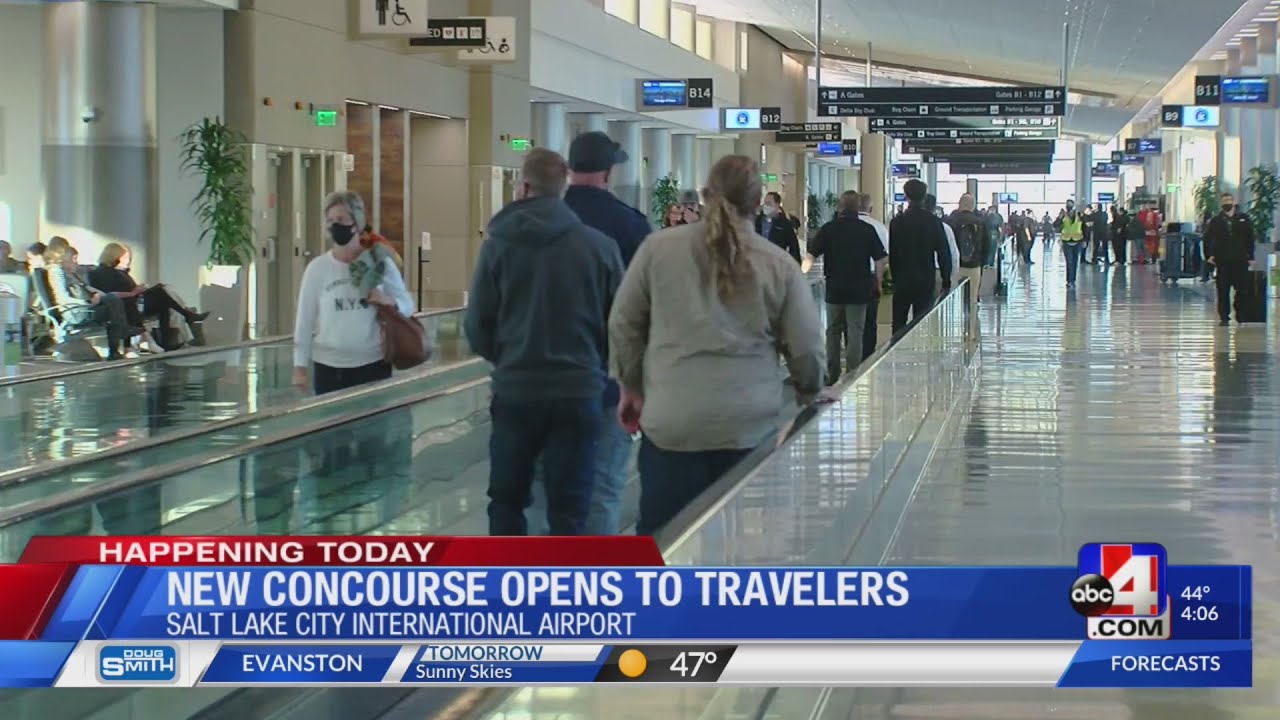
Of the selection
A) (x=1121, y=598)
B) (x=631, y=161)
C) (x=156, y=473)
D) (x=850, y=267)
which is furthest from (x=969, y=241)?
(x=1121, y=598)

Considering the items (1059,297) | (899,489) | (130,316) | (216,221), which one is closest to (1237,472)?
(899,489)

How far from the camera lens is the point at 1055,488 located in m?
10.6

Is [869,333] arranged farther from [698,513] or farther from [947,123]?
[947,123]

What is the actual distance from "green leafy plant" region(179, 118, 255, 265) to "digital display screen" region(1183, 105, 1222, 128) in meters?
23.9

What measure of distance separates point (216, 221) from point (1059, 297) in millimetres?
16052

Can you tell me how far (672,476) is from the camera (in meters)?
6.25

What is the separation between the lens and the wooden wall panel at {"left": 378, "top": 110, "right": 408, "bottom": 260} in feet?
98.3

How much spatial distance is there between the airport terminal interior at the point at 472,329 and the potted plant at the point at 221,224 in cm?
5

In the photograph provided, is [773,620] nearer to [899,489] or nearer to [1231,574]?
[1231,574]

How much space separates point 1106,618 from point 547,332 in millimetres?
2913

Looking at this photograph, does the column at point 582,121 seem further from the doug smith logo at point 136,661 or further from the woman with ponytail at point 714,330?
the doug smith logo at point 136,661

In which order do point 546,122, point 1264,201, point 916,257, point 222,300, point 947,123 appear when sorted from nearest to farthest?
point 916,257
point 222,300
point 1264,201
point 546,122
point 947,123

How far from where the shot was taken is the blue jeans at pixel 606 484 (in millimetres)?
6754

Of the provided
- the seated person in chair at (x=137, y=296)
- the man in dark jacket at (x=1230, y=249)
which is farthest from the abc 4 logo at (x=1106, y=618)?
the man in dark jacket at (x=1230, y=249)
